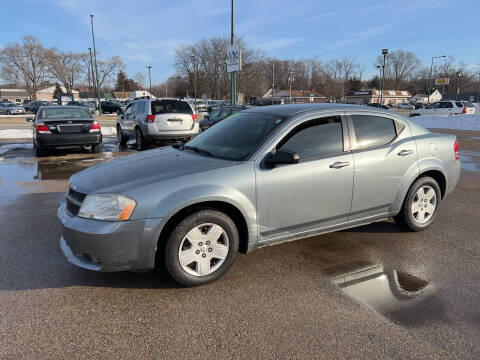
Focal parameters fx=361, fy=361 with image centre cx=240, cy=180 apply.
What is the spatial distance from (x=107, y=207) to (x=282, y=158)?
1.59 metres

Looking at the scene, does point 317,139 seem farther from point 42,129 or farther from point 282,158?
point 42,129

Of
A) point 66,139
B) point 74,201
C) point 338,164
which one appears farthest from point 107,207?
point 66,139

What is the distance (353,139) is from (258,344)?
2.44 meters

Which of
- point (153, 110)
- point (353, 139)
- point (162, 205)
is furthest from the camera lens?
point (153, 110)

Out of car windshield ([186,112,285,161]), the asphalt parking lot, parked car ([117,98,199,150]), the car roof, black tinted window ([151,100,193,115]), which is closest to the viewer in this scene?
the asphalt parking lot

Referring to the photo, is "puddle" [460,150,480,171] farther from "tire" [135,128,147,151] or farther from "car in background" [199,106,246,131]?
"tire" [135,128,147,151]

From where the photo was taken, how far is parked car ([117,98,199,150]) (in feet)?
36.5

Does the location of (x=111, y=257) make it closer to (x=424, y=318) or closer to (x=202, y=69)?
(x=424, y=318)

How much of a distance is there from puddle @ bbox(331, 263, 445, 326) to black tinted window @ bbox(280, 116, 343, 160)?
121 centimetres

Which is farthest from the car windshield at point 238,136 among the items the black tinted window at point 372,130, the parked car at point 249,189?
the black tinted window at point 372,130

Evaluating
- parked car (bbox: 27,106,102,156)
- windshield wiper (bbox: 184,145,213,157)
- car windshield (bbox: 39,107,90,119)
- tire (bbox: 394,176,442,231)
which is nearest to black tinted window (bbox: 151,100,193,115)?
parked car (bbox: 27,106,102,156)

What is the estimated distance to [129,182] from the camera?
124 inches

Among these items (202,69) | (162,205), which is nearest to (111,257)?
(162,205)

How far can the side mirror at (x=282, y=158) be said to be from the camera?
334cm
